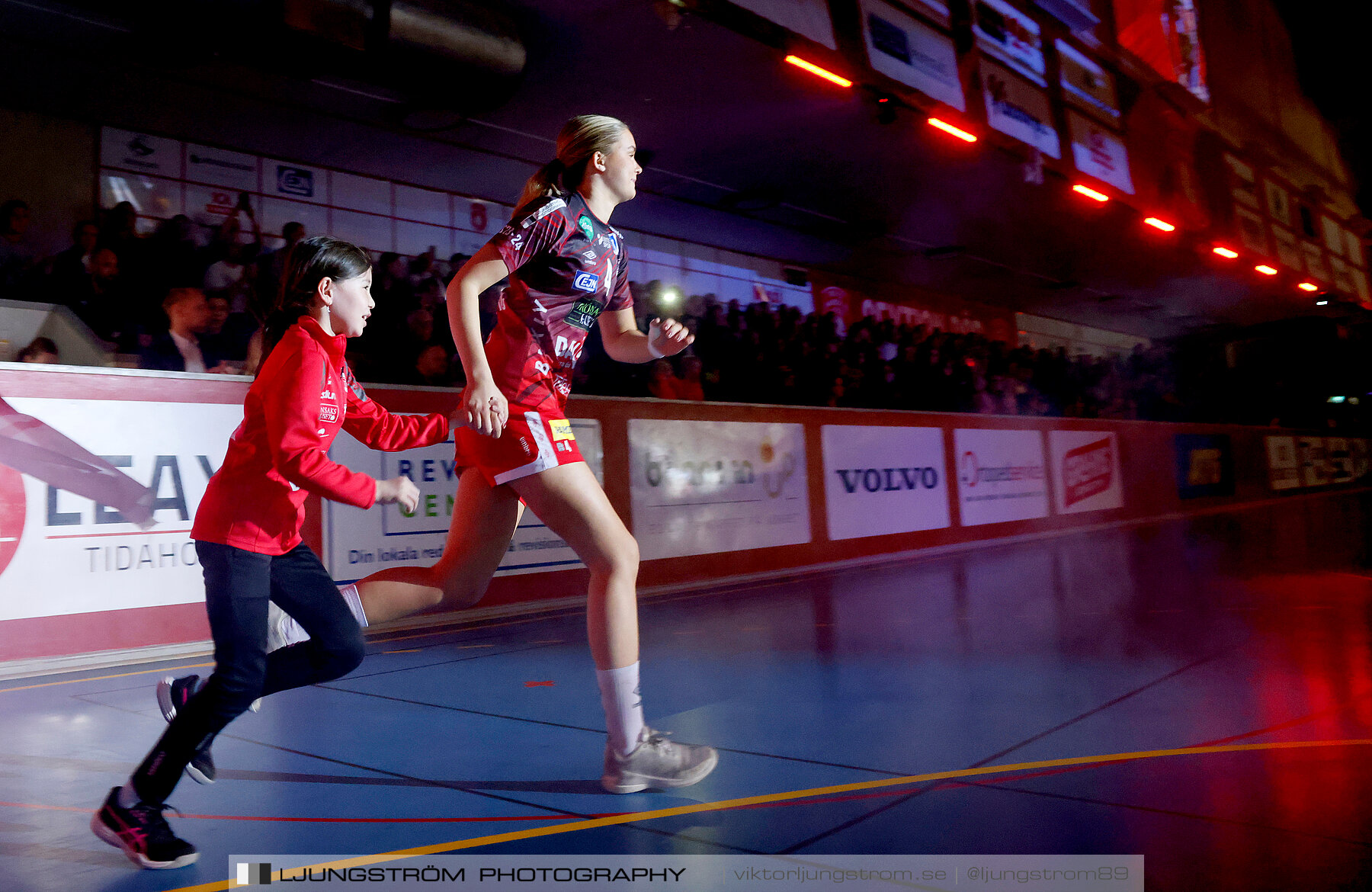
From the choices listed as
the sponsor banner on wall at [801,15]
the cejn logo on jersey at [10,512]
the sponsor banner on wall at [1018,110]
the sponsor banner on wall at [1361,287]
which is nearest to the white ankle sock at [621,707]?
the cejn logo on jersey at [10,512]

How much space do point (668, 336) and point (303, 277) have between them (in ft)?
3.24

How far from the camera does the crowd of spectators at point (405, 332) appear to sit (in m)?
6.63

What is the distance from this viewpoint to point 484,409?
226 cm

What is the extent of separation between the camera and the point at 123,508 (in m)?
5.09

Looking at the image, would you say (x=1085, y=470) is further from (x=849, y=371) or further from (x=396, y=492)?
(x=396, y=492)

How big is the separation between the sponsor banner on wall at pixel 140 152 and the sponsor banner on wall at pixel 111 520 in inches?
247

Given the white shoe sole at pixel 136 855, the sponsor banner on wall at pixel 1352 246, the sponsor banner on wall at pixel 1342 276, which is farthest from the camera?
the sponsor banner on wall at pixel 1352 246

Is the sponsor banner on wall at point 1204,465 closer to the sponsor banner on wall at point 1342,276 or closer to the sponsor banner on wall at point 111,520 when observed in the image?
the sponsor banner on wall at point 1342,276

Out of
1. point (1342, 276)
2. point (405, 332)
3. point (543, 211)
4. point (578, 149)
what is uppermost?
point (1342, 276)

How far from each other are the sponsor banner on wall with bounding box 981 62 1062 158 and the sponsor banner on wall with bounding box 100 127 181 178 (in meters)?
9.61

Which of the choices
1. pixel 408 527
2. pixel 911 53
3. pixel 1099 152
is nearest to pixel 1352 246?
pixel 1099 152

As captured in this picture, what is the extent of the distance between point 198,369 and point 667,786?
4.90 meters

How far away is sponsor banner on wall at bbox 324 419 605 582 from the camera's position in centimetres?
594

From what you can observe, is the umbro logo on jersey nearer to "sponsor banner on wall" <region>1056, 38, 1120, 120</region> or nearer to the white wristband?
the white wristband
